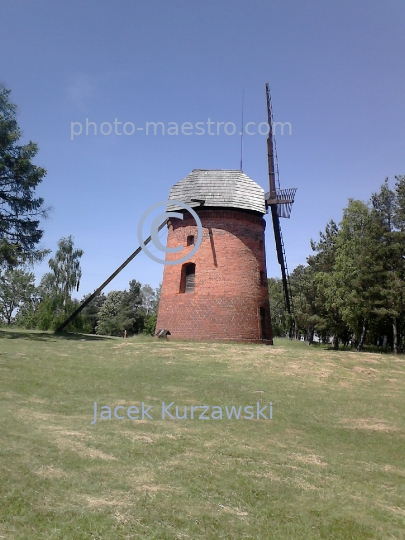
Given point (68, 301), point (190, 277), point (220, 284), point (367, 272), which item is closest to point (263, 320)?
point (220, 284)

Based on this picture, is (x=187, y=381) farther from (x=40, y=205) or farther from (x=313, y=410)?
(x=40, y=205)

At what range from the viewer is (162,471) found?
6582mm

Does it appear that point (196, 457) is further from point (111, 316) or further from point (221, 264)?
point (111, 316)

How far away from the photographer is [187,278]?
22.6m

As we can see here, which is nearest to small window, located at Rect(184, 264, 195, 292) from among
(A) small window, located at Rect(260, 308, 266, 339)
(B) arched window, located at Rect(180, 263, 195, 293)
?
(B) arched window, located at Rect(180, 263, 195, 293)

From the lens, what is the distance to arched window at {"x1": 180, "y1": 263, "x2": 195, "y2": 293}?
73.3 ft

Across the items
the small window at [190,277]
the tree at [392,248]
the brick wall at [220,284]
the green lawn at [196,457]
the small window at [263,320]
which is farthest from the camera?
the tree at [392,248]

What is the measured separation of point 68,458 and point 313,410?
265 inches

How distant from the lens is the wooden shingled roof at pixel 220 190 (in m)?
22.5

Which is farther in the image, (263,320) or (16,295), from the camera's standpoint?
(16,295)

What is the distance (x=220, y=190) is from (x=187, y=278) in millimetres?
4750

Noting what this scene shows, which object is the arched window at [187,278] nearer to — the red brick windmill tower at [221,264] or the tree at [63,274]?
the red brick windmill tower at [221,264]

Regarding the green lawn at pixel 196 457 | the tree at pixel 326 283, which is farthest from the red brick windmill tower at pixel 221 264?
the tree at pixel 326 283

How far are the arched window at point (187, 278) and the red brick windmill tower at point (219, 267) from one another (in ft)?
0.11
